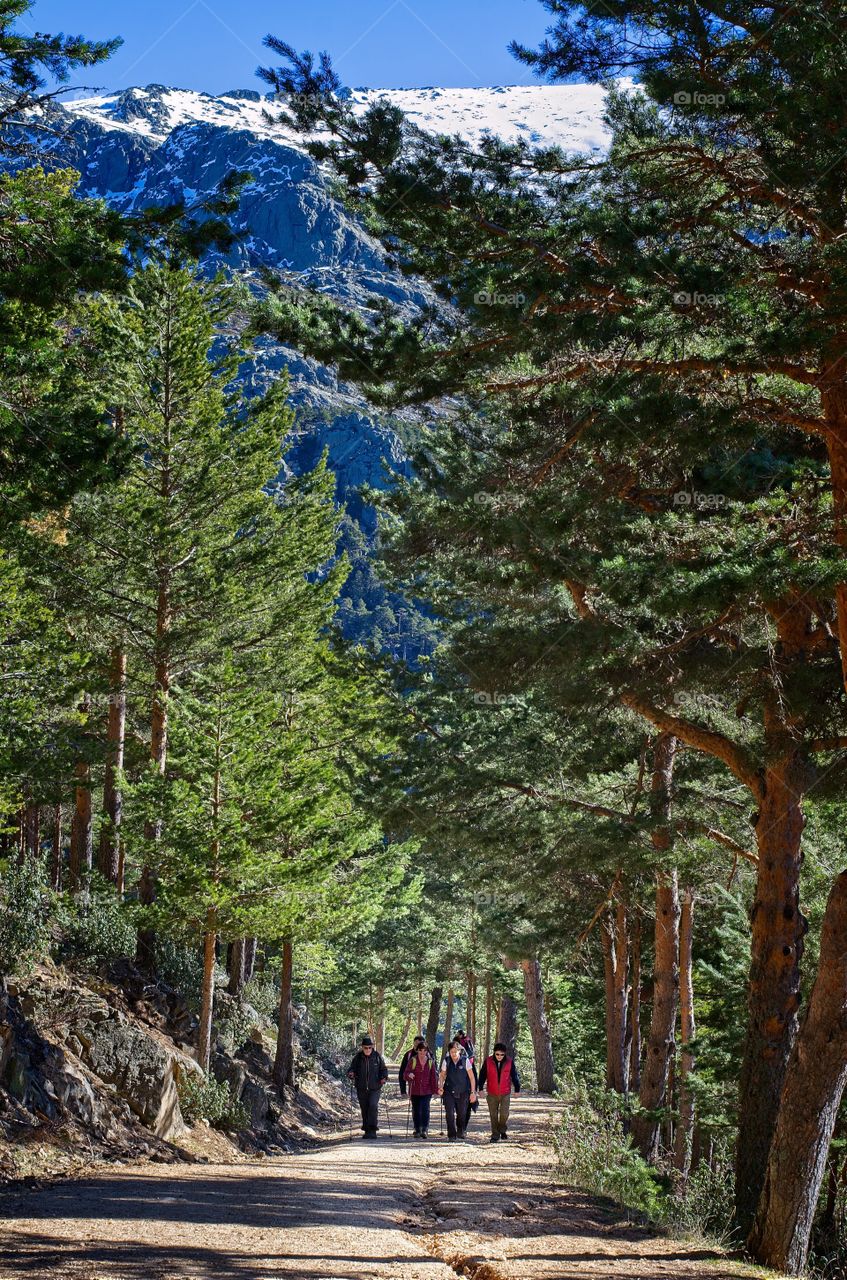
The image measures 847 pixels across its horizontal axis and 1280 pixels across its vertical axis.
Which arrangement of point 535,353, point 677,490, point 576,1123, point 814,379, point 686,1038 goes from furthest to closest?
point 686,1038 < point 576,1123 < point 677,490 < point 535,353 < point 814,379

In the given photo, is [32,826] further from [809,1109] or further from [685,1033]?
[809,1109]

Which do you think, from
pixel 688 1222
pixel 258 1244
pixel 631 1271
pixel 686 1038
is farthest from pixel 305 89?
pixel 686 1038

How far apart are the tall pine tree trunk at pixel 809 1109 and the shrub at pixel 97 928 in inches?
397

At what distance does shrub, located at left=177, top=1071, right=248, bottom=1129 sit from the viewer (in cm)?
1443

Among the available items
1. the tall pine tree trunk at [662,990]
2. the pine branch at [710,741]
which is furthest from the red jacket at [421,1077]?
the pine branch at [710,741]

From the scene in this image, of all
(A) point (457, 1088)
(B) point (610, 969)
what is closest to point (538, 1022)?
(B) point (610, 969)

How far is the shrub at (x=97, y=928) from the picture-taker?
14945 mm

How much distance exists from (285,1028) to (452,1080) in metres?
7.31

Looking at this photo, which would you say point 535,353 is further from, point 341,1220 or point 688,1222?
point 688,1222

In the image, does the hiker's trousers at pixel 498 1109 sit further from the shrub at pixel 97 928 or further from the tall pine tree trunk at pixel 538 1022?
the tall pine tree trunk at pixel 538 1022

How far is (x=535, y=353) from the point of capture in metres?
7.82

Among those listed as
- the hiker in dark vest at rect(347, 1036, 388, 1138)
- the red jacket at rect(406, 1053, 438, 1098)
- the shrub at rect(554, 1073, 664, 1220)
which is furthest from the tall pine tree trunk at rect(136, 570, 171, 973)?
the shrub at rect(554, 1073, 664, 1220)

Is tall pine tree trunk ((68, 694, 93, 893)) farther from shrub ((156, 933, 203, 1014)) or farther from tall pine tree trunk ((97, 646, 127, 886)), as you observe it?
shrub ((156, 933, 203, 1014))

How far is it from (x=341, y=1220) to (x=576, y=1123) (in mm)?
5714
